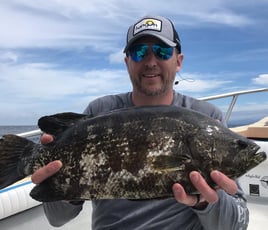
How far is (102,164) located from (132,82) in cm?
79

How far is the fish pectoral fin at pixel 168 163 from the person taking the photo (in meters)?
1.59

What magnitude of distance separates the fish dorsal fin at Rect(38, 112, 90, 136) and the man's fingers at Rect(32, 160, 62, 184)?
0.19 meters

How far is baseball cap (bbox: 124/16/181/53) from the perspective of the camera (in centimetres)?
223

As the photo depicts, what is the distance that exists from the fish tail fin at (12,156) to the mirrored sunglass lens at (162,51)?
0.88 meters

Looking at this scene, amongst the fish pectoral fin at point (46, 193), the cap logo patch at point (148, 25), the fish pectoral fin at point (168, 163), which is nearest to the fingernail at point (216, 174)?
the fish pectoral fin at point (168, 163)

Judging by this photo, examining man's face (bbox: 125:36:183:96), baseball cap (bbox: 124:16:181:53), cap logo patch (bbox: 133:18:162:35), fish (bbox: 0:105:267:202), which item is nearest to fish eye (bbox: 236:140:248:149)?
fish (bbox: 0:105:267:202)

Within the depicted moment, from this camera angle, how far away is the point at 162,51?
2230 mm

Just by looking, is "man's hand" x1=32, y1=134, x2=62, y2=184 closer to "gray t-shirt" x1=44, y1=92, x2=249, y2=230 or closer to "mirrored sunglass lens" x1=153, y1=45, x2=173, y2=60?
"gray t-shirt" x1=44, y1=92, x2=249, y2=230

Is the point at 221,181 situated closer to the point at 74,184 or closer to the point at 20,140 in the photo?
the point at 74,184

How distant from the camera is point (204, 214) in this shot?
192 centimetres

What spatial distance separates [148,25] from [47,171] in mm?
1080

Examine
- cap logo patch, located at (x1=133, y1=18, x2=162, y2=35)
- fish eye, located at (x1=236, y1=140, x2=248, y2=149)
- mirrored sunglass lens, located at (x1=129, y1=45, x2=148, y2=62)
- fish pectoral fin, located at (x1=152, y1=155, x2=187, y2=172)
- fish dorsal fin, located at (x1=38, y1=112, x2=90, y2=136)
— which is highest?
cap logo patch, located at (x1=133, y1=18, x2=162, y2=35)

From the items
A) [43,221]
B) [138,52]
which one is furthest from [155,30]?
[43,221]

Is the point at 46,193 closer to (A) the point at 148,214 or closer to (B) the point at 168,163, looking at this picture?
(B) the point at 168,163
